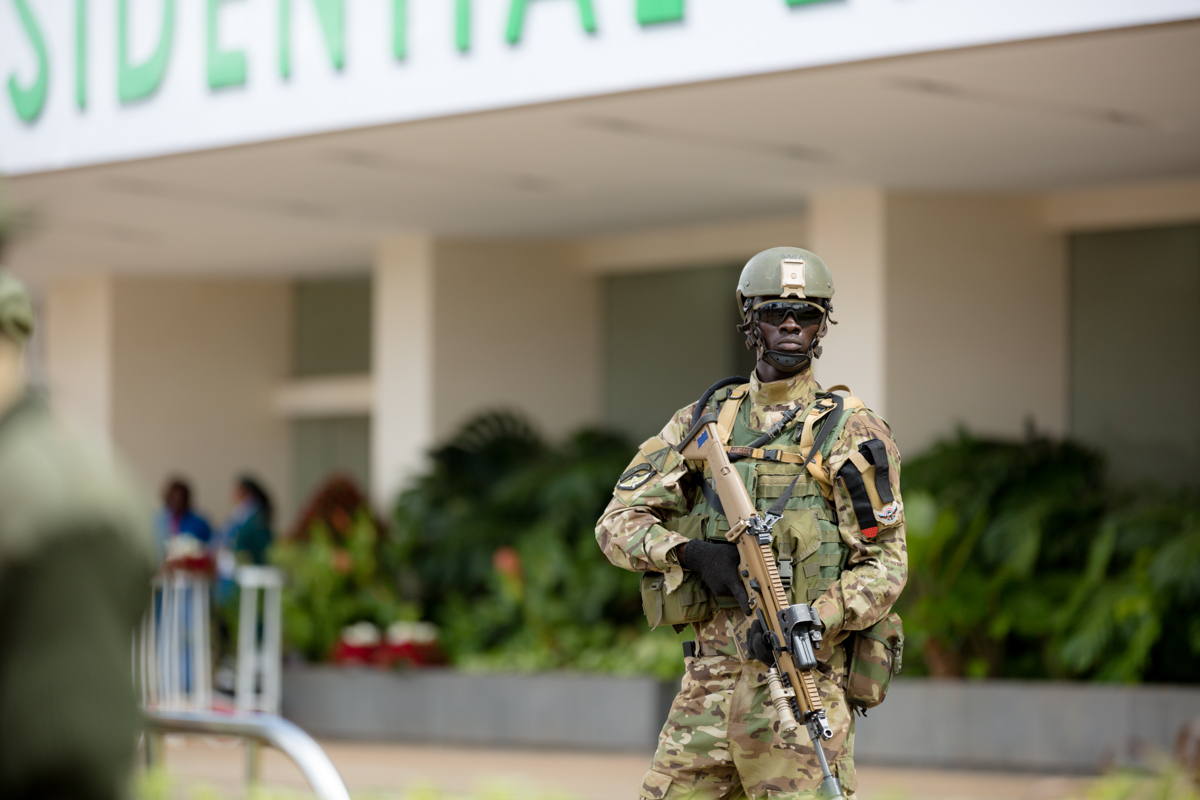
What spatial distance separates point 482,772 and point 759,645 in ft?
19.5

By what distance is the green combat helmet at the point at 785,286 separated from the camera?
14.2 feet

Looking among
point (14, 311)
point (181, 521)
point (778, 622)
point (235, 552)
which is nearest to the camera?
point (14, 311)

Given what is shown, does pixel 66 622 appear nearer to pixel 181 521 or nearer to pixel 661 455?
pixel 661 455

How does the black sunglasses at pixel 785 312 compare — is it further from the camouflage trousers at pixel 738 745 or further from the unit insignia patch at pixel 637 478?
the camouflage trousers at pixel 738 745

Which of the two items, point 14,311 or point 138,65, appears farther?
point 138,65

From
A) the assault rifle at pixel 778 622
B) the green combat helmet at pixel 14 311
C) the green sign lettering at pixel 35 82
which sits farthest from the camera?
the green sign lettering at pixel 35 82

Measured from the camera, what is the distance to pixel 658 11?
8.55 metres

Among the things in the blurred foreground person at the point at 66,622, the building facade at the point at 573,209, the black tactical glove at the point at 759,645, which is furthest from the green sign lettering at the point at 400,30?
the blurred foreground person at the point at 66,622

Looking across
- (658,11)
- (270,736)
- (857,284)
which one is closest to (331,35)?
(658,11)

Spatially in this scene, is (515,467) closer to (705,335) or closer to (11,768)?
(705,335)

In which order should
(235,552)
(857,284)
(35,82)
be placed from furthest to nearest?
(235,552) → (857,284) → (35,82)

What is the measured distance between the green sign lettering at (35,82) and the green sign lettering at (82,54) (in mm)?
287

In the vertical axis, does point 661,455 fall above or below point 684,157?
below

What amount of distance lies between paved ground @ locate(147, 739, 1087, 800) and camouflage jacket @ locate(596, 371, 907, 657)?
3513 mm
